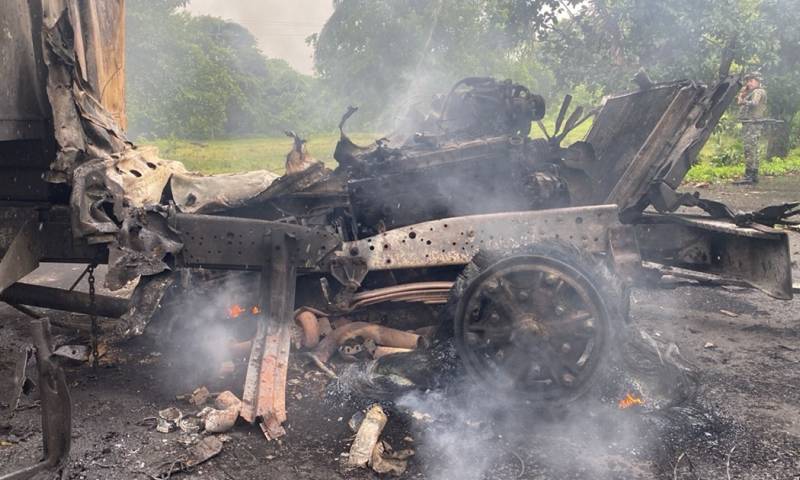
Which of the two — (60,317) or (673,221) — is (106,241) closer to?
(60,317)

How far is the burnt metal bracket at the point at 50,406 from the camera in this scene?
2457 millimetres

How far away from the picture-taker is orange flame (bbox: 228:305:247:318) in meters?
4.75

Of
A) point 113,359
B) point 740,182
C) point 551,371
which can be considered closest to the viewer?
point 551,371

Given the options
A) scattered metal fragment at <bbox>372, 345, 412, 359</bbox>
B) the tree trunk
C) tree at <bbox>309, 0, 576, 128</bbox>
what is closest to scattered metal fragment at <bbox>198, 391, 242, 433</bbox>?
scattered metal fragment at <bbox>372, 345, 412, 359</bbox>

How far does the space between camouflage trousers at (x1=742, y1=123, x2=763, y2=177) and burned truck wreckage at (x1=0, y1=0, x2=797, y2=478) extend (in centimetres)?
906

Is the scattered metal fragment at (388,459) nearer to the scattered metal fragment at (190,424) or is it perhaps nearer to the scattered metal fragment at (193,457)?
the scattered metal fragment at (193,457)

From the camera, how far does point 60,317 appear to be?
5383 mm

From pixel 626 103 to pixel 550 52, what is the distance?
7024 mm

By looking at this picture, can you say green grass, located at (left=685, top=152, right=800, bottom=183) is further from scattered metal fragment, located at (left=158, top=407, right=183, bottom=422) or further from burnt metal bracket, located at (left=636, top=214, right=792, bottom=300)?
scattered metal fragment, located at (left=158, top=407, right=183, bottom=422)

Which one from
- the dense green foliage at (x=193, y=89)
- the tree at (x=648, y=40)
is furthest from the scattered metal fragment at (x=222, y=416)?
the dense green foliage at (x=193, y=89)

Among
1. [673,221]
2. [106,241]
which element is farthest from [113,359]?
[673,221]

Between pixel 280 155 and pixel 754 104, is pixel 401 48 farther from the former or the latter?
pixel 754 104

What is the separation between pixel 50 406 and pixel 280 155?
1966 centimetres

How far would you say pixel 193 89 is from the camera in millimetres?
25609
